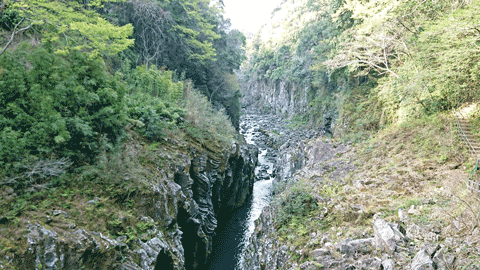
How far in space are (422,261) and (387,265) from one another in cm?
78

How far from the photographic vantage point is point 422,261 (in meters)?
5.17

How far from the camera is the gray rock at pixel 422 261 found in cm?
503

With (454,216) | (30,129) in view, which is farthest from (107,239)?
(454,216)

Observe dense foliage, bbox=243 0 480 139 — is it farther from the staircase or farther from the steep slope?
the steep slope

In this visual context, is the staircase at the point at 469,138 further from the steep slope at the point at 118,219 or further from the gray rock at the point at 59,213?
the gray rock at the point at 59,213

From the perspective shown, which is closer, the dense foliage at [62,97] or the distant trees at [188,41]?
the dense foliage at [62,97]

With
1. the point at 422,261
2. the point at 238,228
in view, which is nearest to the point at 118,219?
the point at 422,261

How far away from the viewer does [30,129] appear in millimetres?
5332

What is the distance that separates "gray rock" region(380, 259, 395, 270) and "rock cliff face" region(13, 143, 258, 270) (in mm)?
5743

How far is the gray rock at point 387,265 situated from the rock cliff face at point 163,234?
574 centimetres

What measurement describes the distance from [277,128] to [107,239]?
3258 cm

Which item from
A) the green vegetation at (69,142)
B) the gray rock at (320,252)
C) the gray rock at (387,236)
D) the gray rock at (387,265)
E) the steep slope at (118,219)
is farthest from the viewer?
the gray rock at (320,252)

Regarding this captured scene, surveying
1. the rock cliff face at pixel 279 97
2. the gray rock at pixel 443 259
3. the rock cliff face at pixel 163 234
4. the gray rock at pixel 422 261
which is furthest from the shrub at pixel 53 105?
the rock cliff face at pixel 279 97

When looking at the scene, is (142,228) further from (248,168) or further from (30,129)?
(248,168)
